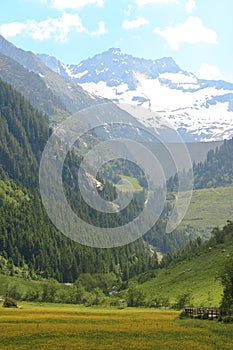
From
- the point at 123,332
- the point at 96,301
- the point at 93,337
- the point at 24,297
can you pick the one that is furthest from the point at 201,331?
the point at 24,297

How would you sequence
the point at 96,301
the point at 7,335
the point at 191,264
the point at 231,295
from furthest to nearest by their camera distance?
the point at 191,264 < the point at 96,301 < the point at 231,295 < the point at 7,335

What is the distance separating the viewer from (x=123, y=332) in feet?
194

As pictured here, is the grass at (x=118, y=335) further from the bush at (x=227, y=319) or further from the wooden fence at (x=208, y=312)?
the wooden fence at (x=208, y=312)

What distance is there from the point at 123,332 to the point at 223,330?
12.1m

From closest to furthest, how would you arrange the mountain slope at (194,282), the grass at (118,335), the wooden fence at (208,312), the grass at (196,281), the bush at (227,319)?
the grass at (118,335) → the bush at (227,319) → the wooden fence at (208,312) → the mountain slope at (194,282) → the grass at (196,281)

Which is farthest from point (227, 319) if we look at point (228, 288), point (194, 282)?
point (194, 282)

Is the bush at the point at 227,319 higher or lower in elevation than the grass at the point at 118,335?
higher

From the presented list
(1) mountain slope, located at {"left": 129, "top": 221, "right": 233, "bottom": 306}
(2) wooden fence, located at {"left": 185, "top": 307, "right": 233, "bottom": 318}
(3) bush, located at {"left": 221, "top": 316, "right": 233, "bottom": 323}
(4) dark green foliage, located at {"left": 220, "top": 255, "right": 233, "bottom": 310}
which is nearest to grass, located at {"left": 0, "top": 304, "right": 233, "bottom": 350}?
(3) bush, located at {"left": 221, "top": 316, "right": 233, "bottom": 323}

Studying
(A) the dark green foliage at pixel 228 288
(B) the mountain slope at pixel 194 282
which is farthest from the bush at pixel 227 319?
(B) the mountain slope at pixel 194 282

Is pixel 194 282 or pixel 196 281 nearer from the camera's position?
pixel 194 282

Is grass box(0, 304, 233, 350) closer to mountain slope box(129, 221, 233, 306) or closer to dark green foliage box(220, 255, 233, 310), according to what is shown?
dark green foliage box(220, 255, 233, 310)

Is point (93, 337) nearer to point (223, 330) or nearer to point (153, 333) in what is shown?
point (153, 333)

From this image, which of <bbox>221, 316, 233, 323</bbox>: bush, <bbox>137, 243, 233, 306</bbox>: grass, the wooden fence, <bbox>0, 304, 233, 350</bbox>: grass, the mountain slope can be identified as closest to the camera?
<bbox>0, 304, 233, 350</bbox>: grass

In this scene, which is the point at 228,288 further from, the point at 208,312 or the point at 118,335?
the point at 118,335
